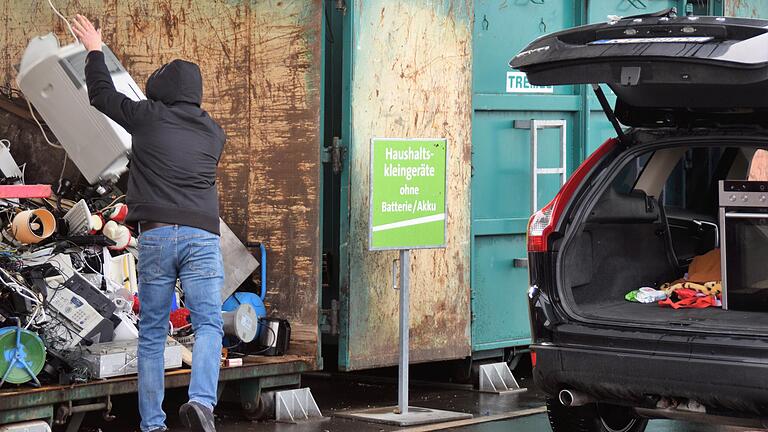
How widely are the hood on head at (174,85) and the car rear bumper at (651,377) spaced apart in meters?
2.18

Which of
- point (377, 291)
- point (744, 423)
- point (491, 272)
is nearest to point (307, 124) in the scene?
point (377, 291)

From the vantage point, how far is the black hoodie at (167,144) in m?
6.63

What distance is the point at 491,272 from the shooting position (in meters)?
9.73

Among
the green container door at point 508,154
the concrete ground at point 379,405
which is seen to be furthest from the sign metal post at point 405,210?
the green container door at point 508,154

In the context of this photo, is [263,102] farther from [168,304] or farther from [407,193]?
[168,304]

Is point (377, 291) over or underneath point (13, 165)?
underneath

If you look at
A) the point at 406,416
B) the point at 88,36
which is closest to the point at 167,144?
the point at 88,36

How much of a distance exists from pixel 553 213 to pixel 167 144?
6.61 ft

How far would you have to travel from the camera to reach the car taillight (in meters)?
6.87

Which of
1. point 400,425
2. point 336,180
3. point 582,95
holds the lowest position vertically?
point 400,425

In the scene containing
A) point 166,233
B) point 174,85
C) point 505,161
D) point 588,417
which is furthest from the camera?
point 505,161

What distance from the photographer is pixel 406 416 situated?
846 cm

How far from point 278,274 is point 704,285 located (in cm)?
279

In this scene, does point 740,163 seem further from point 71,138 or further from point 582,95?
point 71,138
